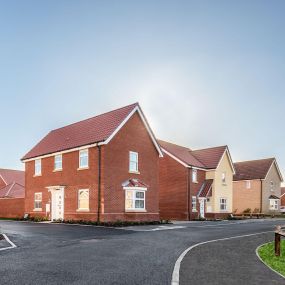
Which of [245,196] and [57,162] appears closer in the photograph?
[57,162]

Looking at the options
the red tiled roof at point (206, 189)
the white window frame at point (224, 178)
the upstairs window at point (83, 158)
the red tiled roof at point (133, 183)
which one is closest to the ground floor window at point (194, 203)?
the red tiled roof at point (206, 189)

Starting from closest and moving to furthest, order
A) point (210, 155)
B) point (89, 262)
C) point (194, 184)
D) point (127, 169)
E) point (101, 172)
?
1. point (89, 262)
2. point (101, 172)
3. point (127, 169)
4. point (194, 184)
5. point (210, 155)

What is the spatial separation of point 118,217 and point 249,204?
32877mm

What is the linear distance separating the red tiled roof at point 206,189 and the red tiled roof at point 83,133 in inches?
622

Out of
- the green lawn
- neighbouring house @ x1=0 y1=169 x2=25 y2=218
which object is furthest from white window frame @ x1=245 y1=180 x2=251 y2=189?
the green lawn

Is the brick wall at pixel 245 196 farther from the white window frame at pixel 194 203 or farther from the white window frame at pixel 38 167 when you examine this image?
the white window frame at pixel 38 167

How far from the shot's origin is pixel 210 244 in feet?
49.3

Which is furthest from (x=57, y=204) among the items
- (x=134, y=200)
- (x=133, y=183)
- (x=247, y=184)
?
(x=247, y=184)

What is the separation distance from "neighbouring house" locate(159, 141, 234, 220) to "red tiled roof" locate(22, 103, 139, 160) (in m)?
11.3

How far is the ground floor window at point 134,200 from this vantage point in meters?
31.3

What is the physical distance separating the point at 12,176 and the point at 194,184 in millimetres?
30073

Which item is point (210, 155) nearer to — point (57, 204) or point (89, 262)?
point (57, 204)

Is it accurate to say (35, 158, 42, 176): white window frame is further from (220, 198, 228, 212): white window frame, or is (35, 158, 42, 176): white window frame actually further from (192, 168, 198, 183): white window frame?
(220, 198, 228, 212): white window frame

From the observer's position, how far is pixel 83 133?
111 ft
